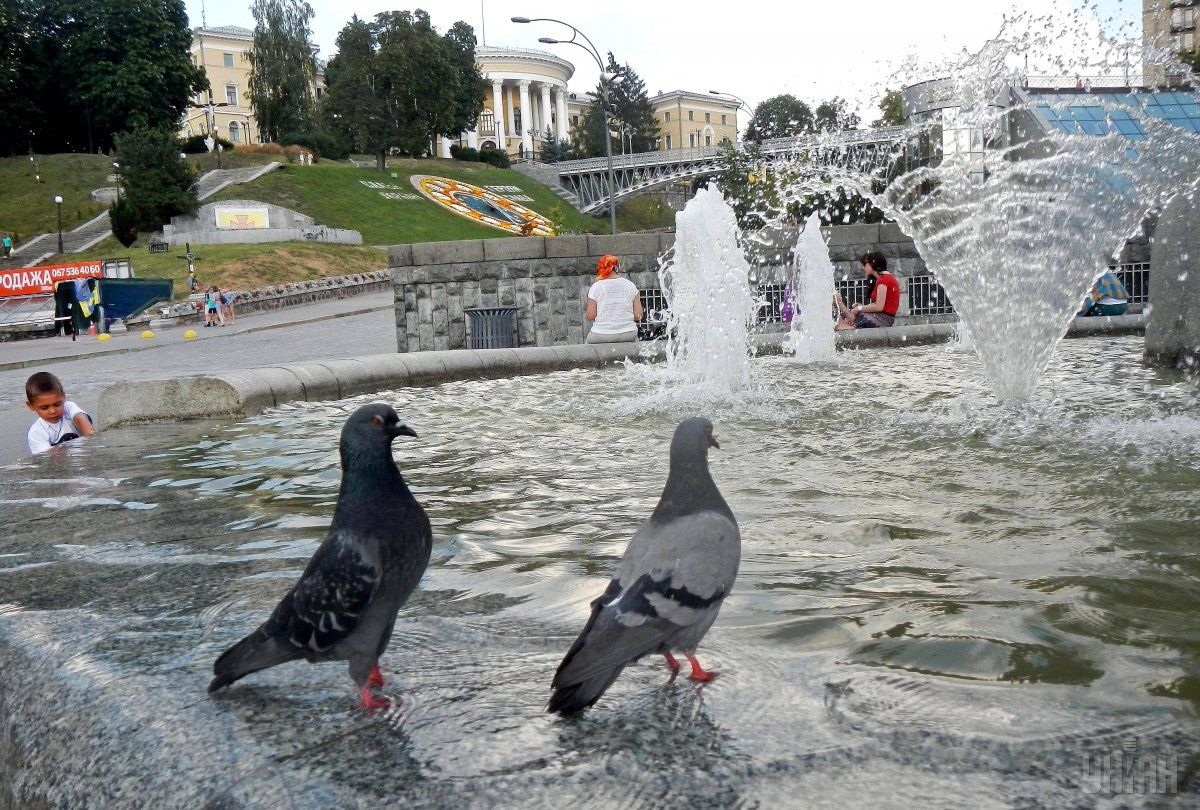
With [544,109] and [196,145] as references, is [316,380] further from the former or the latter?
[544,109]

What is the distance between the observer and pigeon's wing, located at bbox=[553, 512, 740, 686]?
2260mm

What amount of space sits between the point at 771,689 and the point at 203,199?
68228 mm

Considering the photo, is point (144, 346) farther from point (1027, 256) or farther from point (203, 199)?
point (203, 199)

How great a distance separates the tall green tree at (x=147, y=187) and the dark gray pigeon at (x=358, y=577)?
60958 millimetres

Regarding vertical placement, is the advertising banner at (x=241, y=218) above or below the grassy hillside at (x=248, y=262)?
above

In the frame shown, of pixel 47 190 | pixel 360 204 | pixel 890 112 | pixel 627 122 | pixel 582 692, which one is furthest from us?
pixel 627 122

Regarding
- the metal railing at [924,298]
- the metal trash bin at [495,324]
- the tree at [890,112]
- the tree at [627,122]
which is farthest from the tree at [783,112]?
the metal trash bin at [495,324]

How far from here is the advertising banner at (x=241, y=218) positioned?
55.8 metres

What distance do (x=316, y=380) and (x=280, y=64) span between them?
80354 mm

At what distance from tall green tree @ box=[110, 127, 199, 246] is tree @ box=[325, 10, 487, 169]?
24.2 metres

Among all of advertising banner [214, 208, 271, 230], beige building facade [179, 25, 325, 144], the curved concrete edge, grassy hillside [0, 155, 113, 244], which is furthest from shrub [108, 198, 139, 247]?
beige building facade [179, 25, 325, 144]

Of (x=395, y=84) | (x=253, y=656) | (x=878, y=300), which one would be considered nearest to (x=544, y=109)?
(x=395, y=84)

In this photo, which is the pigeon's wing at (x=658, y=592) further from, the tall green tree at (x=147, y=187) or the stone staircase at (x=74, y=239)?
the tall green tree at (x=147, y=187)

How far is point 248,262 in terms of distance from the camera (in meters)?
48.2
